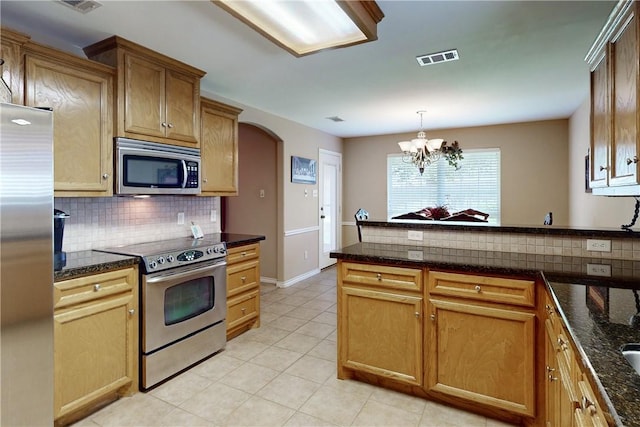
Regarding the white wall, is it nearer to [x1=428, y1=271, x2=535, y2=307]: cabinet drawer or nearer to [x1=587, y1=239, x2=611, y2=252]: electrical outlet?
[x1=587, y1=239, x2=611, y2=252]: electrical outlet

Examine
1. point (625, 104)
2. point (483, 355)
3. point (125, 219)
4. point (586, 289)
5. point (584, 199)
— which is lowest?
point (483, 355)

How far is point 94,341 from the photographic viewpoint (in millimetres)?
2137

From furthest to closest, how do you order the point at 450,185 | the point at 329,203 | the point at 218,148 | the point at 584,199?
the point at 329,203
the point at 450,185
the point at 584,199
the point at 218,148

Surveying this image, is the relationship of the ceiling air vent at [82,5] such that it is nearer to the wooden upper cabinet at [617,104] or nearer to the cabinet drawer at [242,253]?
the cabinet drawer at [242,253]

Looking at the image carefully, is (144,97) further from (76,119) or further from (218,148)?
(218,148)

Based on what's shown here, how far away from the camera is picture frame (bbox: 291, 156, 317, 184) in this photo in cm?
538

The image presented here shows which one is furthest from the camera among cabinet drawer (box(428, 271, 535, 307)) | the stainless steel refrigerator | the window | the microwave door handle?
the window

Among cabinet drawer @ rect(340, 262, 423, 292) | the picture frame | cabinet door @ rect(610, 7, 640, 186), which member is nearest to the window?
the picture frame

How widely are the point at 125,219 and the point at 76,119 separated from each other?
0.95m

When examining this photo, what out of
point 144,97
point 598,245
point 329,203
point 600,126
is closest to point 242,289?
point 144,97

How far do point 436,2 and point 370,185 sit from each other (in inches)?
190

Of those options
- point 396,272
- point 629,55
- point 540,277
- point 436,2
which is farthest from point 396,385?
point 436,2

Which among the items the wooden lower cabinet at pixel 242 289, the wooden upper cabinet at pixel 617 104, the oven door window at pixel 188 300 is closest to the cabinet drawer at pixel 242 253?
the wooden lower cabinet at pixel 242 289

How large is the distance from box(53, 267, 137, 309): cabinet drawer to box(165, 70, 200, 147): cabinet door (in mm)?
1203
